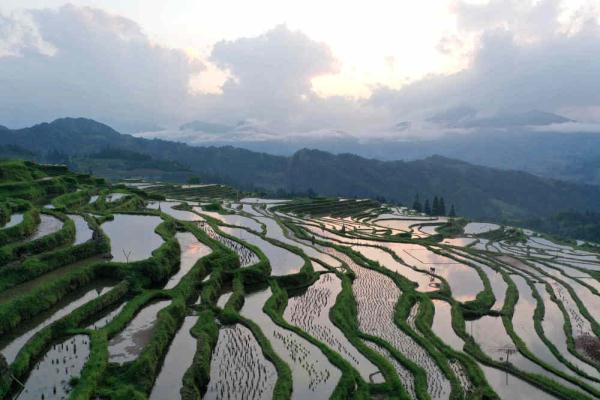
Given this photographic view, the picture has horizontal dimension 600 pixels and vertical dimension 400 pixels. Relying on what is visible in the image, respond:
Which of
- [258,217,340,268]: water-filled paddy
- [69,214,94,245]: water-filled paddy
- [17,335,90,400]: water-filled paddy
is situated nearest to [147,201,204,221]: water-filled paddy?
[258,217,340,268]: water-filled paddy

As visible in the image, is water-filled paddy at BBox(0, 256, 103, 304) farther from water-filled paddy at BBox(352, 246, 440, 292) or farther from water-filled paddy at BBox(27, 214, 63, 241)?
water-filled paddy at BBox(352, 246, 440, 292)

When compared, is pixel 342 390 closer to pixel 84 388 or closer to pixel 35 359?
pixel 84 388

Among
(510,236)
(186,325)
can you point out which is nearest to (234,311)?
(186,325)

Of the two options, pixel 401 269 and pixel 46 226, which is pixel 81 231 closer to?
pixel 46 226

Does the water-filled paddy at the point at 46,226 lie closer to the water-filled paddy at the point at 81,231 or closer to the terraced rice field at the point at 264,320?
the terraced rice field at the point at 264,320

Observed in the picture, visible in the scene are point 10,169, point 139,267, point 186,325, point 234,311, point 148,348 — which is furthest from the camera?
point 10,169

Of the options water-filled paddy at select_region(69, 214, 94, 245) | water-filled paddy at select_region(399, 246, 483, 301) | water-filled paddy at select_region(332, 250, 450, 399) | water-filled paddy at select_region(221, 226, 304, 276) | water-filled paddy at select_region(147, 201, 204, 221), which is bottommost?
water-filled paddy at select_region(399, 246, 483, 301)

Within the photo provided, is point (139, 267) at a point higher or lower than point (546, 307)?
higher

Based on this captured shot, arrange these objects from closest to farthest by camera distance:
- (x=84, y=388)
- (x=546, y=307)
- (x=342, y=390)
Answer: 1. (x=84, y=388)
2. (x=342, y=390)
3. (x=546, y=307)
